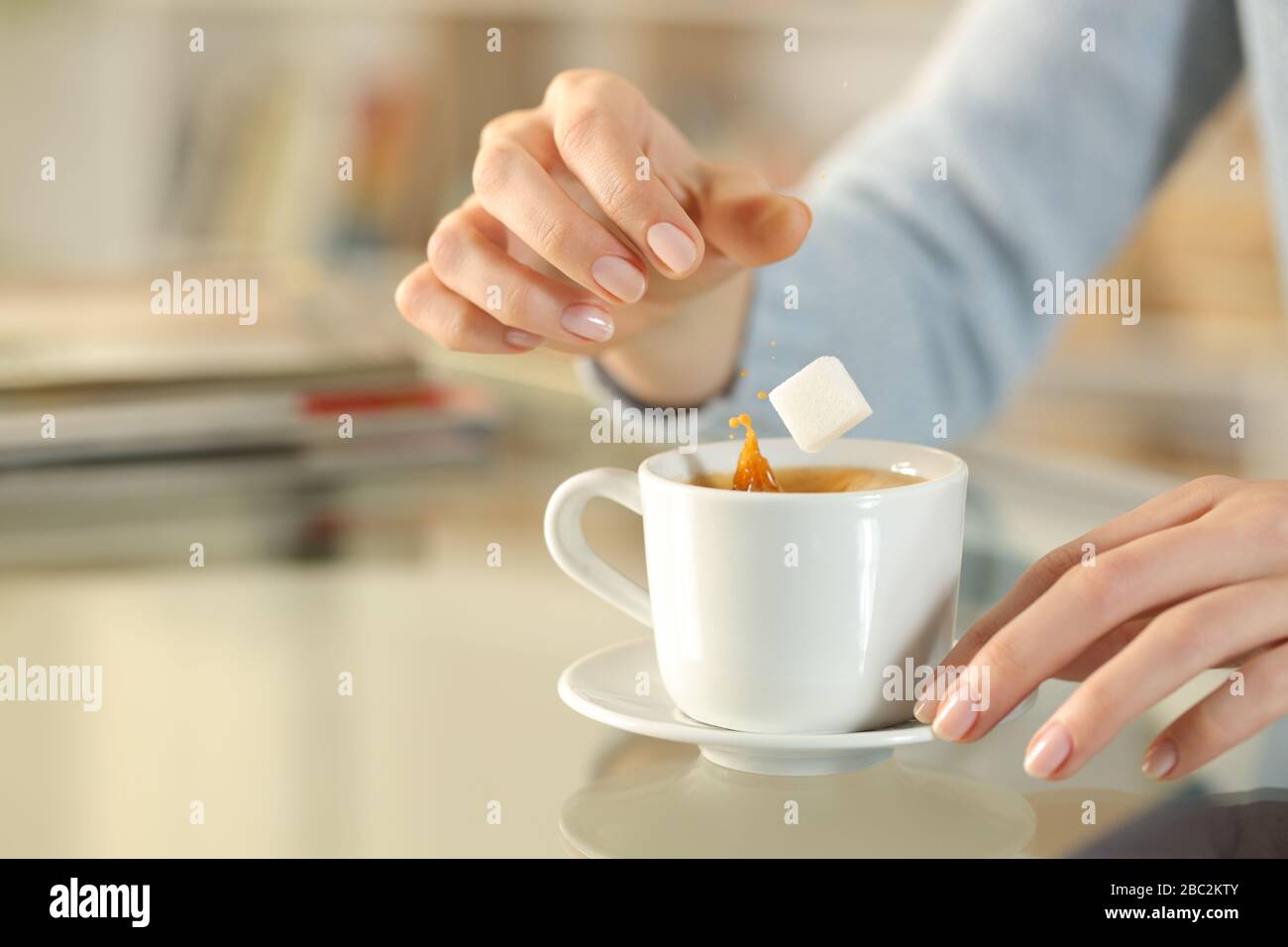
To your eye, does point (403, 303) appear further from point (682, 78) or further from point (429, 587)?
point (682, 78)

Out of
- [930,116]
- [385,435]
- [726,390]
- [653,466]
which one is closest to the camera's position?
[653,466]

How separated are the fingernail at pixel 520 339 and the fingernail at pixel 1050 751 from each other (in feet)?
1.00

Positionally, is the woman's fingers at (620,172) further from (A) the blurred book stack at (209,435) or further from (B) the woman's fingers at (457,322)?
(A) the blurred book stack at (209,435)

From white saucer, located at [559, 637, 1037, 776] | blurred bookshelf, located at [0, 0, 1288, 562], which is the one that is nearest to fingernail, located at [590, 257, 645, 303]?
white saucer, located at [559, 637, 1037, 776]

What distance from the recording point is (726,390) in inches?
38.1

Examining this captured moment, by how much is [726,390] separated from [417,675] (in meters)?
0.39

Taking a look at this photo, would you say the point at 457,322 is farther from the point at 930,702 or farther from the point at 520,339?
the point at 930,702

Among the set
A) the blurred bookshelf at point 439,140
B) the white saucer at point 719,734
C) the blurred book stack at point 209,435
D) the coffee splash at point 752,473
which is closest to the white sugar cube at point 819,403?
the coffee splash at point 752,473

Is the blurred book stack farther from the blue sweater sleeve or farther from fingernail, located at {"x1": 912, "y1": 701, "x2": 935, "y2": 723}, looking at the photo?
fingernail, located at {"x1": 912, "y1": 701, "x2": 935, "y2": 723}

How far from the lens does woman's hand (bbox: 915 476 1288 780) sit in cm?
48

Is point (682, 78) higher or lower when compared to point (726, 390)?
higher

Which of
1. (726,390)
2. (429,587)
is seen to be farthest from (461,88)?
(429,587)

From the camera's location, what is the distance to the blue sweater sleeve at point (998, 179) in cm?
118
